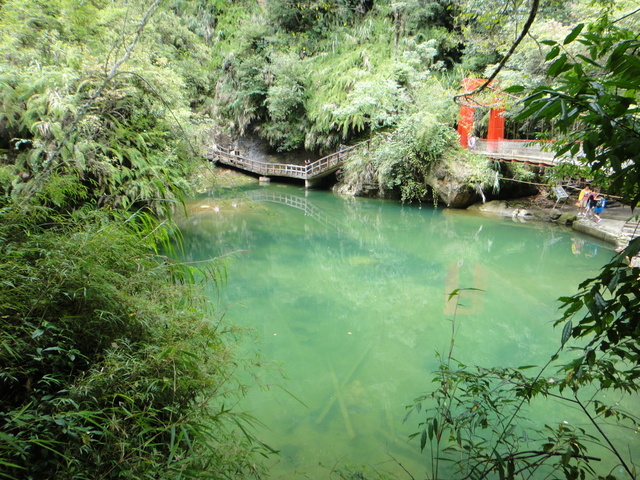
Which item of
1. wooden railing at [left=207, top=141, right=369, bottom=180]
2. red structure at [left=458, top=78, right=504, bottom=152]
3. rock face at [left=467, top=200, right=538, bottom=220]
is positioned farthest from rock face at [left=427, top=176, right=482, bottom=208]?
wooden railing at [left=207, top=141, right=369, bottom=180]

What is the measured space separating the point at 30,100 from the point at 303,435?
4678 mm

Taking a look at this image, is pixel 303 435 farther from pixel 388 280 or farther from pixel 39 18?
pixel 39 18

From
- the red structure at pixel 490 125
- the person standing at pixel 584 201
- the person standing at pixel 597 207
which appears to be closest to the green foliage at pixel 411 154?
the red structure at pixel 490 125

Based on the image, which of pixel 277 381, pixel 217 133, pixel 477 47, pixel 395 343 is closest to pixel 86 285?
pixel 277 381

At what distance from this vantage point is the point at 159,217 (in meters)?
5.43

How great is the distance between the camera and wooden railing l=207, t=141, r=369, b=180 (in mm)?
15297

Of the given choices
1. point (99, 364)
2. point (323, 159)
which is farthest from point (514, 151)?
point (99, 364)

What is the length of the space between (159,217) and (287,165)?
11823 millimetres

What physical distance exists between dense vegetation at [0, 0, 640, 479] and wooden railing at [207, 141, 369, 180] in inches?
47.4

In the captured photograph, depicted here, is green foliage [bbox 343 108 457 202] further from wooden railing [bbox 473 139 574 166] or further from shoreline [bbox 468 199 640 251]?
shoreline [bbox 468 199 640 251]

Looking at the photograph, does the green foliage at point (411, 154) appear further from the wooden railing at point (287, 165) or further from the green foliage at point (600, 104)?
the green foliage at point (600, 104)

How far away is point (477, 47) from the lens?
13312mm

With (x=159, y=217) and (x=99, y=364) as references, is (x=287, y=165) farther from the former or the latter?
(x=99, y=364)

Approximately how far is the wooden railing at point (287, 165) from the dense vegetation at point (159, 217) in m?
1.20
